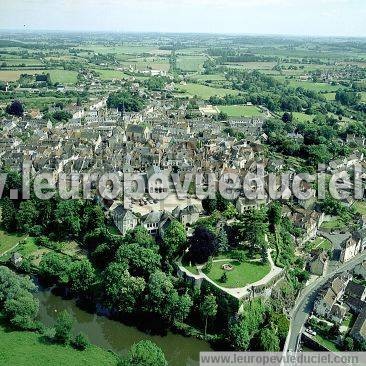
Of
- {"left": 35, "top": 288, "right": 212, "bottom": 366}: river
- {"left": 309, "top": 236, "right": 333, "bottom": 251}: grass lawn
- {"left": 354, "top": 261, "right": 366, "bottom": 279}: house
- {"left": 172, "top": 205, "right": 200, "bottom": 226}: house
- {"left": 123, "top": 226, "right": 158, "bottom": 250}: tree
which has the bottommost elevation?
{"left": 35, "top": 288, "right": 212, "bottom": 366}: river

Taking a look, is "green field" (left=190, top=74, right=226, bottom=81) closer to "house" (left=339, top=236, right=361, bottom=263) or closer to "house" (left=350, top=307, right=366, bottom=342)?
"house" (left=339, top=236, right=361, bottom=263)

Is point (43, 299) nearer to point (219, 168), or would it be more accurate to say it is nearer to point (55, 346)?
point (55, 346)

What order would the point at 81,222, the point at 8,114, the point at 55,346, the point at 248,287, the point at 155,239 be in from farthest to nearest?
the point at 8,114 < the point at 81,222 < the point at 155,239 < the point at 248,287 < the point at 55,346

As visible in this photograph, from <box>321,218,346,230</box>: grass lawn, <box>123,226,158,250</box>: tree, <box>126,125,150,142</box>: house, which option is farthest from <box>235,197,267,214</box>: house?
<box>126,125,150,142</box>: house

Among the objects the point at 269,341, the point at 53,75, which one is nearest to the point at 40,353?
the point at 269,341

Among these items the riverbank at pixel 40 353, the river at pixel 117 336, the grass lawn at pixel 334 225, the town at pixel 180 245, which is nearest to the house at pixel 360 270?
the town at pixel 180 245

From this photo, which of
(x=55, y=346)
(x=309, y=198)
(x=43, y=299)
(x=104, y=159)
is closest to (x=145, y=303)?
(x=55, y=346)

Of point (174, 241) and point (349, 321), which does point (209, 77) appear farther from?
point (349, 321)

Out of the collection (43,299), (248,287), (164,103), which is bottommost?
(43,299)
